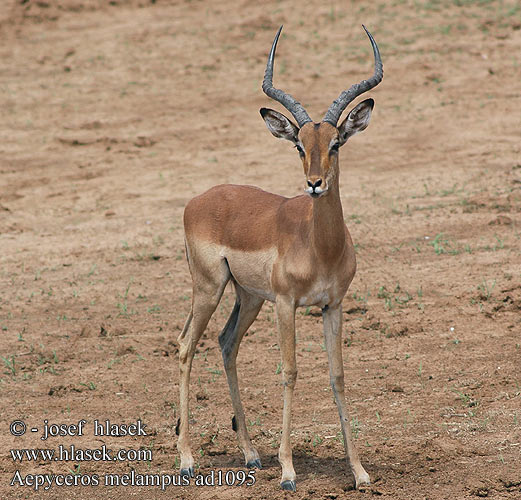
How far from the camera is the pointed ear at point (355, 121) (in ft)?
22.7

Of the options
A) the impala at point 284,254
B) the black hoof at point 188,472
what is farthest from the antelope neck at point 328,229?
the black hoof at point 188,472

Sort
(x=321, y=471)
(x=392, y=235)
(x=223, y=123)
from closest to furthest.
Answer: (x=321, y=471) → (x=392, y=235) → (x=223, y=123)

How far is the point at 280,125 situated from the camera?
708 centimetres

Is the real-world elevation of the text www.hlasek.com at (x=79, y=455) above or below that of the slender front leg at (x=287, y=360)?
below

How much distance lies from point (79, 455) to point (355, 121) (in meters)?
3.44

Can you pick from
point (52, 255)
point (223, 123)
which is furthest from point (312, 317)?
point (223, 123)

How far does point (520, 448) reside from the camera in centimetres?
711

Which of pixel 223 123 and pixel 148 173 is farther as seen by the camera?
pixel 223 123

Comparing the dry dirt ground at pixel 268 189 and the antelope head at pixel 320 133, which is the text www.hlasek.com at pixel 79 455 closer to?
the dry dirt ground at pixel 268 189

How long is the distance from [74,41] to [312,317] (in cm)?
1202

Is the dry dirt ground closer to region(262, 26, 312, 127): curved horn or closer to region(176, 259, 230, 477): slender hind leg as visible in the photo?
region(176, 259, 230, 477): slender hind leg

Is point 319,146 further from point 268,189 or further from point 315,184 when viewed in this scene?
point 268,189

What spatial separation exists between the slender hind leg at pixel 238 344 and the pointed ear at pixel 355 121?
1.60m

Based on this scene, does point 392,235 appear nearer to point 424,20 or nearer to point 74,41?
point 424,20
